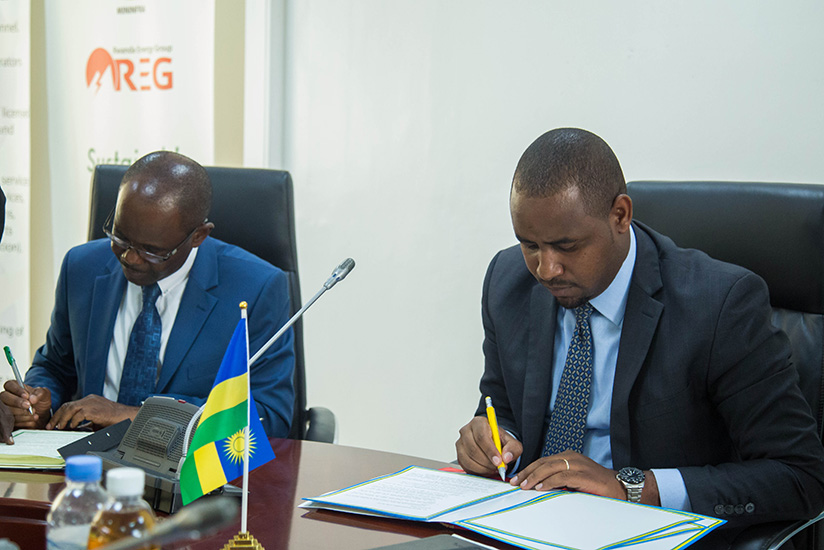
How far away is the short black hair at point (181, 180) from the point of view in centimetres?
198

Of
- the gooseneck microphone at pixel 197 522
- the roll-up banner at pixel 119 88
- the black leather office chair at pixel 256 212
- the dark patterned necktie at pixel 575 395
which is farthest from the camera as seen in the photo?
the roll-up banner at pixel 119 88

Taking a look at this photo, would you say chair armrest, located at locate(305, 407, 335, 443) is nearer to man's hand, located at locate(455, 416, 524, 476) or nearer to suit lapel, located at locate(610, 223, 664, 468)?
man's hand, located at locate(455, 416, 524, 476)

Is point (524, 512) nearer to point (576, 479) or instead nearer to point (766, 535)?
point (576, 479)

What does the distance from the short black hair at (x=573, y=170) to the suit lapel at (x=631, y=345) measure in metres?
0.18

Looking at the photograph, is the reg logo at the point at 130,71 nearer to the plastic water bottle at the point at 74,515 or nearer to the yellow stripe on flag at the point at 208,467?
the yellow stripe on flag at the point at 208,467

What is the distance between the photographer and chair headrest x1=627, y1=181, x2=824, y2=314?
67.5 inches

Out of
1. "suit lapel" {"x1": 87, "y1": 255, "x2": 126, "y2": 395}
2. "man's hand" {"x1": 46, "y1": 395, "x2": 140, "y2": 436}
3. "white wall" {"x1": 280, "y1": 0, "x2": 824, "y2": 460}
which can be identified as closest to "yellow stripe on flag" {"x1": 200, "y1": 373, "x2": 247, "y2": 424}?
"man's hand" {"x1": 46, "y1": 395, "x2": 140, "y2": 436}

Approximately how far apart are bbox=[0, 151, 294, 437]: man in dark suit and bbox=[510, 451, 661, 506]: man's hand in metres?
0.72

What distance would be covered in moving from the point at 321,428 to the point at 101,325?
594 millimetres

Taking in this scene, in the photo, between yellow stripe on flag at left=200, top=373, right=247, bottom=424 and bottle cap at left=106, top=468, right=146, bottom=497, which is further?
yellow stripe on flag at left=200, top=373, right=247, bottom=424

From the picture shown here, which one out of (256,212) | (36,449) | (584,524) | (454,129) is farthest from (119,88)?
(584,524)

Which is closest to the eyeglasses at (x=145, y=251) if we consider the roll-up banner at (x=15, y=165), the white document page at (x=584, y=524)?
the white document page at (x=584, y=524)

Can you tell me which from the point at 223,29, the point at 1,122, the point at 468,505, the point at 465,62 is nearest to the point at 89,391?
the point at 468,505

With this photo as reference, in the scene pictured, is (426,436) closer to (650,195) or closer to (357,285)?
(357,285)
